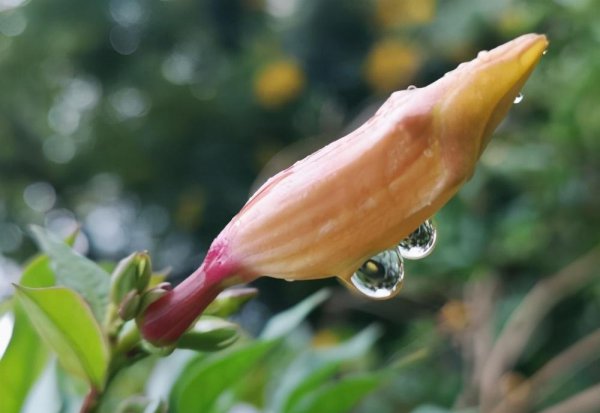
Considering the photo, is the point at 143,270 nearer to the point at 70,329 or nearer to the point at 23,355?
the point at 70,329

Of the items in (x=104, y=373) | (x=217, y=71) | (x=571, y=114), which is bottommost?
(x=217, y=71)

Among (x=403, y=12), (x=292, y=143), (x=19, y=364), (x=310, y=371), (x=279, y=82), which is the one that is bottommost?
(x=292, y=143)

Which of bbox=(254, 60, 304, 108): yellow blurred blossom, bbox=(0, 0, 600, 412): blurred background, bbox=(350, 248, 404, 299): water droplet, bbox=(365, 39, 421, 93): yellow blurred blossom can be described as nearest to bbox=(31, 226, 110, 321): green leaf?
bbox=(350, 248, 404, 299): water droplet

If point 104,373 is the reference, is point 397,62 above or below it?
below

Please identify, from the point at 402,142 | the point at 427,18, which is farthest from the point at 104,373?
the point at 427,18

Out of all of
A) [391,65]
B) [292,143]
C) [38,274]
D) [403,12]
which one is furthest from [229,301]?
[292,143]

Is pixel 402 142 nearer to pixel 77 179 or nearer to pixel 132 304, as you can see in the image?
pixel 132 304
